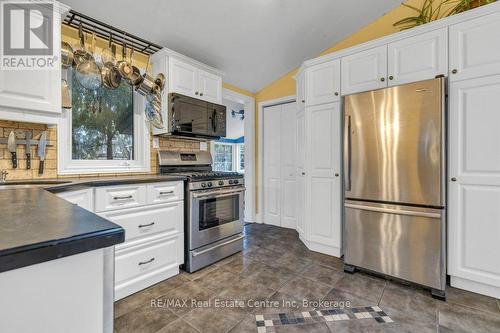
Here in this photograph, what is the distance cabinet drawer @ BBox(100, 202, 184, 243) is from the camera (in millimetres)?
1892

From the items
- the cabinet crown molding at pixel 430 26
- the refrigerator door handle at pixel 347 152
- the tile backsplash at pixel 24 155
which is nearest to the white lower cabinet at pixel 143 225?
the tile backsplash at pixel 24 155

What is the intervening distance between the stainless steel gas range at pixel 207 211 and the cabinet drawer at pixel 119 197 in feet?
1.51

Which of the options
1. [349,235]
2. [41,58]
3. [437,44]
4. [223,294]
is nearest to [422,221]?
[349,235]

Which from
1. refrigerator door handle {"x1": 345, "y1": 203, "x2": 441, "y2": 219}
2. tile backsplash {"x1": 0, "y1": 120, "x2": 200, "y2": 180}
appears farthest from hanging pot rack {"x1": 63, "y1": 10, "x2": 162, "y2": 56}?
refrigerator door handle {"x1": 345, "y1": 203, "x2": 441, "y2": 219}

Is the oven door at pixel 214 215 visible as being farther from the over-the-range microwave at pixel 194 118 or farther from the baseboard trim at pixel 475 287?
the baseboard trim at pixel 475 287

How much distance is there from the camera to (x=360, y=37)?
311cm

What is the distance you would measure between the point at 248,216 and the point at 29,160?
10.3ft

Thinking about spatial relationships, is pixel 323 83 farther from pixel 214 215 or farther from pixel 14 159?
pixel 14 159

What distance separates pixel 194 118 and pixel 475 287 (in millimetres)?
3050

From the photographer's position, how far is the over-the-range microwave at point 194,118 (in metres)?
2.55

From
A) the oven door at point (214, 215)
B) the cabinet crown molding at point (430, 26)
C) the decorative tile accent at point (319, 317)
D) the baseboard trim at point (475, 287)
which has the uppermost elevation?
the cabinet crown molding at point (430, 26)

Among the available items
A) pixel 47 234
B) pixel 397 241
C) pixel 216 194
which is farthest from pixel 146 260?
pixel 397 241

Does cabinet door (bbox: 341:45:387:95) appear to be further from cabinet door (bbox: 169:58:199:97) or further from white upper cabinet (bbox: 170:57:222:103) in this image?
cabinet door (bbox: 169:58:199:97)

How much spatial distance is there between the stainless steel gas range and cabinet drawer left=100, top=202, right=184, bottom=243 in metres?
0.10
